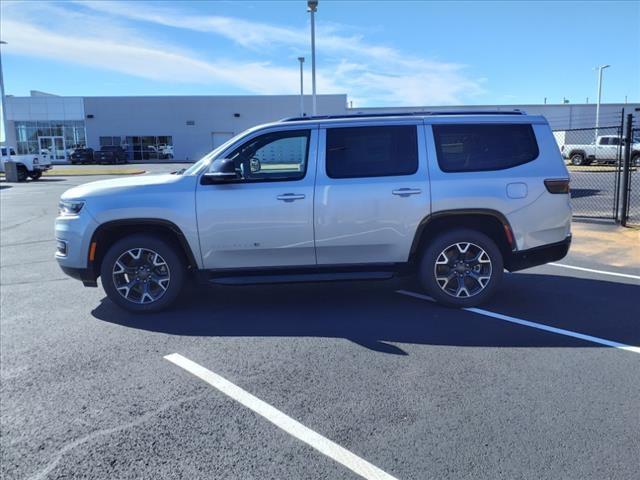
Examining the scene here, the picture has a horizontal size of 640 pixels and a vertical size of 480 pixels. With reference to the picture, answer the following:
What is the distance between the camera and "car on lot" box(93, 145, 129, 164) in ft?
162

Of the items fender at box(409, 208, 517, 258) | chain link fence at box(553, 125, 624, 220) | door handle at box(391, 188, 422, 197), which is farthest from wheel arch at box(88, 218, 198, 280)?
chain link fence at box(553, 125, 624, 220)

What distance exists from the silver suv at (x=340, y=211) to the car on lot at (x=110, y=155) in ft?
156

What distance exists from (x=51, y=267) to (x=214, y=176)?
444 centimetres

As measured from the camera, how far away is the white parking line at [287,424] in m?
2.91

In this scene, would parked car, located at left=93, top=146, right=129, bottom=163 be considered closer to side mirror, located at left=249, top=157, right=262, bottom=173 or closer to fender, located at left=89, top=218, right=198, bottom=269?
fender, located at left=89, top=218, right=198, bottom=269

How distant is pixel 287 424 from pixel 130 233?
323 centimetres

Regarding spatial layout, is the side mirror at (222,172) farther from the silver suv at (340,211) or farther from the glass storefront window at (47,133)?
the glass storefront window at (47,133)

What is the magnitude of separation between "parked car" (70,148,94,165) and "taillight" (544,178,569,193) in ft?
168

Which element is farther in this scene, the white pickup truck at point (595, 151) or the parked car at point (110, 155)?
the parked car at point (110, 155)

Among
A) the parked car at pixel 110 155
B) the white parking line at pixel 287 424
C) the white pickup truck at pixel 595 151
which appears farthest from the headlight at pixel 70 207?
the parked car at pixel 110 155

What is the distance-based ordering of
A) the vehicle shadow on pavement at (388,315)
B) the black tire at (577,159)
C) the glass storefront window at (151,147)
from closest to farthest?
the vehicle shadow on pavement at (388,315) < the black tire at (577,159) < the glass storefront window at (151,147)

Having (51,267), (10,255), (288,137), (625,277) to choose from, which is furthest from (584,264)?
(10,255)

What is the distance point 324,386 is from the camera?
393 cm

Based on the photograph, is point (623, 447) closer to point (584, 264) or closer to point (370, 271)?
point (370, 271)
